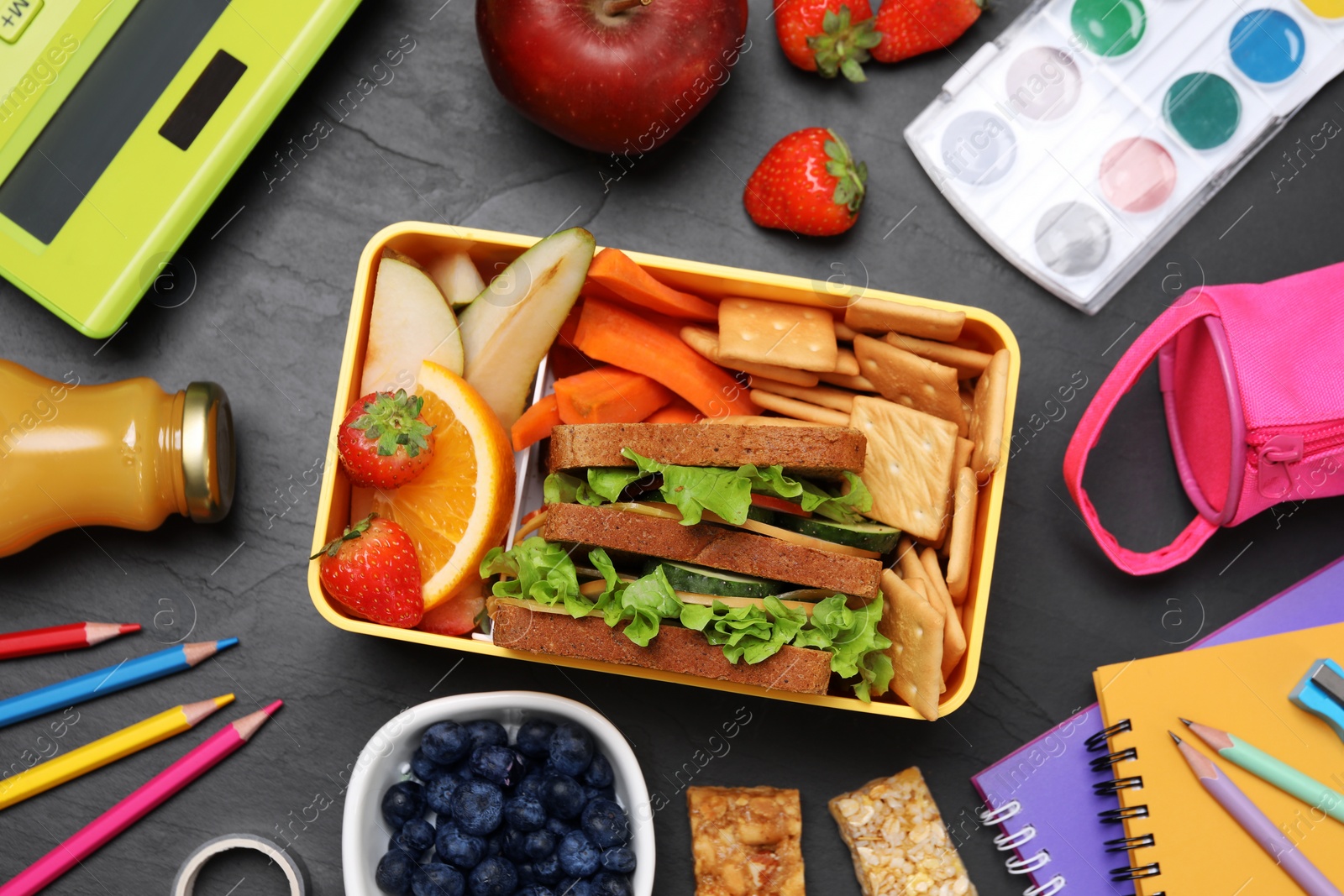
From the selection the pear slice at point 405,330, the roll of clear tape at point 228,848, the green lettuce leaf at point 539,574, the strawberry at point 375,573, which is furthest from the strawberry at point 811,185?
the roll of clear tape at point 228,848

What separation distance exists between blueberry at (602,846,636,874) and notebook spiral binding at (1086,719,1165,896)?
755 mm

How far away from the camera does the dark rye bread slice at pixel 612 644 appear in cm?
112

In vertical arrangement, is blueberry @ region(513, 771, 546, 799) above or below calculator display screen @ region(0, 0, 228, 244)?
below

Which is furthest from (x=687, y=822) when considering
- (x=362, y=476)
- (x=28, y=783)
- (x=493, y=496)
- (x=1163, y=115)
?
(x=1163, y=115)

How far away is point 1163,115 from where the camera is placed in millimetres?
1439

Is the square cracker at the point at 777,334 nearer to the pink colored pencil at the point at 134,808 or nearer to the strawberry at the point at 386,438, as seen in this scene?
the strawberry at the point at 386,438

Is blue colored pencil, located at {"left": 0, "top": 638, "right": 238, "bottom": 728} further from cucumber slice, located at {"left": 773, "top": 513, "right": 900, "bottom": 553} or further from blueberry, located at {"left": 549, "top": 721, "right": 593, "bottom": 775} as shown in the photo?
cucumber slice, located at {"left": 773, "top": 513, "right": 900, "bottom": 553}

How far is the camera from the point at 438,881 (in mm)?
1197

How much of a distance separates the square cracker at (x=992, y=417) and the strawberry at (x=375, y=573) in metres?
0.77

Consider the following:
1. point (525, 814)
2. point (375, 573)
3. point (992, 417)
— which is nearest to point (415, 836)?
point (525, 814)

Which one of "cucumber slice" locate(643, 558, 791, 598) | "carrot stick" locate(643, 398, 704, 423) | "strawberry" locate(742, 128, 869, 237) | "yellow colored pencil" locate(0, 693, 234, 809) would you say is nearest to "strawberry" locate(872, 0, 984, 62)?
"strawberry" locate(742, 128, 869, 237)

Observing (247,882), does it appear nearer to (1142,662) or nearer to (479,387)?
(479,387)

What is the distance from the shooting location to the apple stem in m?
1.23

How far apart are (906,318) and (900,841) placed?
79 cm
